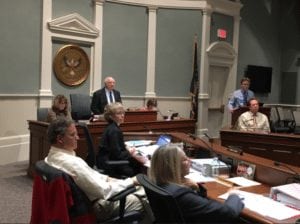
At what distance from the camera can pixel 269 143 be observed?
17.7 ft

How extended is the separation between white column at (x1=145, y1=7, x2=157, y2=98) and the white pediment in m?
1.48

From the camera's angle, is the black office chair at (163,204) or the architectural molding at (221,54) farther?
the architectural molding at (221,54)

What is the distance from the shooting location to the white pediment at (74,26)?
23.6 feet

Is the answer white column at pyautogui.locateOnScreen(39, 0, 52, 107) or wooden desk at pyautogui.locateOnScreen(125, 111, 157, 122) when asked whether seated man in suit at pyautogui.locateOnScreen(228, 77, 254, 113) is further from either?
white column at pyautogui.locateOnScreen(39, 0, 52, 107)

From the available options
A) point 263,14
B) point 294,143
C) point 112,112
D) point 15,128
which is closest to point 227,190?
point 112,112

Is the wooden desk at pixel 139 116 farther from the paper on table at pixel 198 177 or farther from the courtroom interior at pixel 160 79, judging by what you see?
the paper on table at pixel 198 177

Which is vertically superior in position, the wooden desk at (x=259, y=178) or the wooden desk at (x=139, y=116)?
the wooden desk at (x=139, y=116)

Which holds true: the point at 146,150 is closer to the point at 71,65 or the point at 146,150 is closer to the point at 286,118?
the point at 71,65

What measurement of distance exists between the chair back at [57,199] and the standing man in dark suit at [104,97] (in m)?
3.75

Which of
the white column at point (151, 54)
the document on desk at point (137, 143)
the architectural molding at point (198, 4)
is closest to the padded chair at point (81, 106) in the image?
the white column at point (151, 54)

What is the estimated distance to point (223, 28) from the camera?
32.9ft

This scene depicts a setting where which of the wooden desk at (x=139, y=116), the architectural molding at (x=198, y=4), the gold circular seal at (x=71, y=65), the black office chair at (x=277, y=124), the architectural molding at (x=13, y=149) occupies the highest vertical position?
the architectural molding at (x=198, y=4)

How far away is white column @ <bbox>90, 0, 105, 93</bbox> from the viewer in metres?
7.91

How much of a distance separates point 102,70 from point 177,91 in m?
2.14
